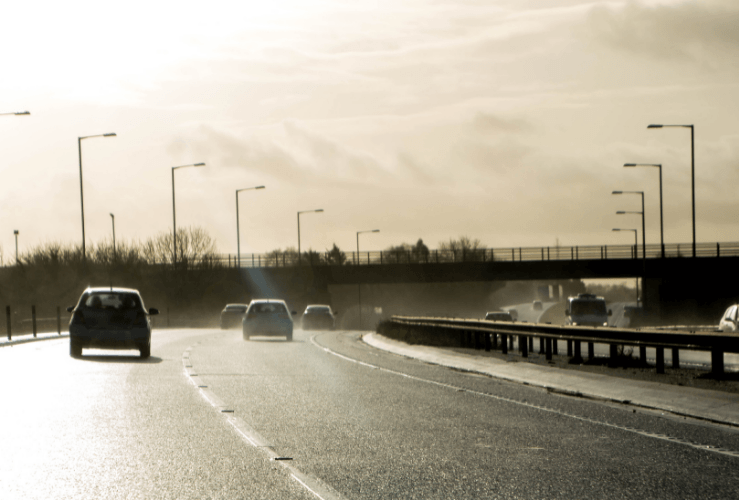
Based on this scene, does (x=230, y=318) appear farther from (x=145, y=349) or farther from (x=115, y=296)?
(x=145, y=349)

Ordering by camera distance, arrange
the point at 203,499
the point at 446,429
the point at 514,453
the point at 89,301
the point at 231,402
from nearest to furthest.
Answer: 1. the point at 203,499
2. the point at 514,453
3. the point at 446,429
4. the point at 231,402
5. the point at 89,301

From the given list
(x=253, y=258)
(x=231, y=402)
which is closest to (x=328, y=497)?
(x=231, y=402)

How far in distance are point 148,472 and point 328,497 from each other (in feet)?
5.96

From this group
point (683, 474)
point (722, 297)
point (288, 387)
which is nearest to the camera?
point (683, 474)

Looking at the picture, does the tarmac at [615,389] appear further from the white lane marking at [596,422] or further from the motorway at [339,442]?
the white lane marking at [596,422]

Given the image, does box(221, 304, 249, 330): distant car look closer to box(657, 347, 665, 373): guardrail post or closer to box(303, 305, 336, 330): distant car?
box(303, 305, 336, 330): distant car

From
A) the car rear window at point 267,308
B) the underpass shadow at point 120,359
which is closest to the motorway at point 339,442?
the underpass shadow at point 120,359

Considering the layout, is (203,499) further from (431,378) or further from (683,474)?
(431,378)

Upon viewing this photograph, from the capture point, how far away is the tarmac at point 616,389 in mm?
12672

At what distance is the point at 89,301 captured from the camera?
81.4 ft

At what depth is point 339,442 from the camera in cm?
994

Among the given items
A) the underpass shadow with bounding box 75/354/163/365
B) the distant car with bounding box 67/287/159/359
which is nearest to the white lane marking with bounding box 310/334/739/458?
the underpass shadow with bounding box 75/354/163/365

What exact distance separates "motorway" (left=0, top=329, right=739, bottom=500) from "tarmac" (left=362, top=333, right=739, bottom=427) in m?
0.46

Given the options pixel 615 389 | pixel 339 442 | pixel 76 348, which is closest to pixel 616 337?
pixel 615 389
